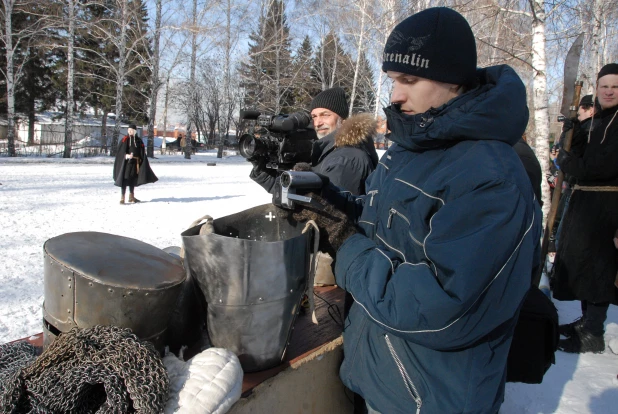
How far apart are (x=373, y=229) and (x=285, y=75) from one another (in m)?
27.9

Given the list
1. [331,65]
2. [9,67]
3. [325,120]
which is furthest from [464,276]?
[331,65]

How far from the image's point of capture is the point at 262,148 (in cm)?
179

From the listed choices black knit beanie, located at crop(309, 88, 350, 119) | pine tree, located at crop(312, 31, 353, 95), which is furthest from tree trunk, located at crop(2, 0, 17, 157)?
black knit beanie, located at crop(309, 88, 350, 119)

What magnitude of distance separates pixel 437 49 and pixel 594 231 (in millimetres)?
2615

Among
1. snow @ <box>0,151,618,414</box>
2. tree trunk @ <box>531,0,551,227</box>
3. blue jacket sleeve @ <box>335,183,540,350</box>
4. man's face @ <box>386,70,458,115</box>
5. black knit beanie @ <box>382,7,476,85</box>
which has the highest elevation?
tree trunk @ <box>531,0,551,227</box>

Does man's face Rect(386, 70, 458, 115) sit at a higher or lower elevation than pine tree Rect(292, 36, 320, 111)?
lower

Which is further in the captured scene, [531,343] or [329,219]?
[531,343]

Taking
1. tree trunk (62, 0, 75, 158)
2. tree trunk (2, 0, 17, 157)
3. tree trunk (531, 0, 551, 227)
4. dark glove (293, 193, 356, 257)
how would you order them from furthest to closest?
tree trunk (62, 0, 75, 158) → tree trunk (2, 0, 17, 157) → tree trunk (531, 0, 551, 227) → dark glove (293, 193, 356, 257)

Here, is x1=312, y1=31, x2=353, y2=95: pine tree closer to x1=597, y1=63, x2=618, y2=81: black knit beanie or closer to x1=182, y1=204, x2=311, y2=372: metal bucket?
x1=597, y1=63, x2=618, y2=81: black knit beanie

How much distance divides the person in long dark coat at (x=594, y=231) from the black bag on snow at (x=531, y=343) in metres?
1.71

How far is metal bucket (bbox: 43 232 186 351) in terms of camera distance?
3.87 ft

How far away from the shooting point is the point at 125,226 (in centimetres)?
643

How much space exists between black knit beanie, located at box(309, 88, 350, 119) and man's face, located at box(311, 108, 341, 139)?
0.03 metres

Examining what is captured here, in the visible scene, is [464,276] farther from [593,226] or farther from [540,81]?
[540,81]
